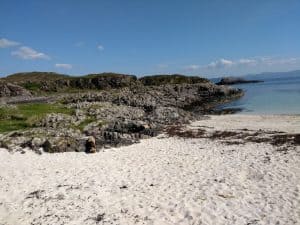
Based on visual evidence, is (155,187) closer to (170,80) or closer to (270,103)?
(270,103)

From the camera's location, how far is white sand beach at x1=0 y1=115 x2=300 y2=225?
1203 centimetres

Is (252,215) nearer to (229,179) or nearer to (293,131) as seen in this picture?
(229,179)

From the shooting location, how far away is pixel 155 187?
593 inches

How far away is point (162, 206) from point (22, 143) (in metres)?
15.7

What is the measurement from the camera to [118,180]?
1636cm

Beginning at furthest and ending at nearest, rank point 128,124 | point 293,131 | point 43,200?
point 128,124
point 293,131
point 43,200

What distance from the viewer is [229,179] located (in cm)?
1563

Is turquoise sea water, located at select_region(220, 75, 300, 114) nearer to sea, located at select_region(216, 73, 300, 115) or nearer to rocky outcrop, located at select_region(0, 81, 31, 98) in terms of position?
sea, located at select_region(216, 73, 300, 115)

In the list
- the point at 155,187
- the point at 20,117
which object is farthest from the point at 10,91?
the point at 155,187

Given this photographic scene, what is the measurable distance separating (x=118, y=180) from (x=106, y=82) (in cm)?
9467

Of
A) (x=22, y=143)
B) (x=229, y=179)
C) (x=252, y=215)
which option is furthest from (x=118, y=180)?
(x=22, y=143)

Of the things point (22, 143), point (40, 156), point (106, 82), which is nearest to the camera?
point (40, 156)

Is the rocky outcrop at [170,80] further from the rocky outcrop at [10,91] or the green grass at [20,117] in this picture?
the green grass at [20,117]

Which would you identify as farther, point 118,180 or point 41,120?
point 41,120
